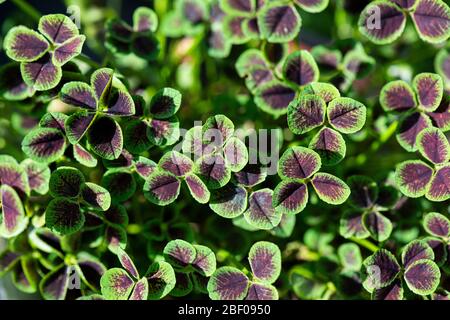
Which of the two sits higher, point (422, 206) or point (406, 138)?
point (406, 138)

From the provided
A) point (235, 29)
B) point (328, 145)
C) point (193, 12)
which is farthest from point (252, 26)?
point (328, 145)

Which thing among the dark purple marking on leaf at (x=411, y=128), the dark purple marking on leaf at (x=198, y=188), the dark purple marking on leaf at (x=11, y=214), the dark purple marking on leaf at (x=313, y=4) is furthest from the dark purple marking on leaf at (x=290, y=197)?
the dark purple marking on leaf at (x=11, y=214)

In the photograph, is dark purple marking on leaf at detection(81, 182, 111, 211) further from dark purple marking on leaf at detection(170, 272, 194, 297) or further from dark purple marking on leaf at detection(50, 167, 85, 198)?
dark purple marking on leaf at detection(170, 272, 194, 297)

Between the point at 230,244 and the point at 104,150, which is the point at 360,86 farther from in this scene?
the point at 104,150

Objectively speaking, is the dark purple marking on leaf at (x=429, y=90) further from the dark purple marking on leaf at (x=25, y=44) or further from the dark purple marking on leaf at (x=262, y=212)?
the dark purple marking on leaf at (x=25, y=44)

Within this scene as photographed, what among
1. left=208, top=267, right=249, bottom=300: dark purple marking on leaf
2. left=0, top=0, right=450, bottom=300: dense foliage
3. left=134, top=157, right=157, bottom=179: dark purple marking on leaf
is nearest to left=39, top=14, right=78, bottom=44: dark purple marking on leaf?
left=0, top=0, right=450, bottom=300: dense foliage
